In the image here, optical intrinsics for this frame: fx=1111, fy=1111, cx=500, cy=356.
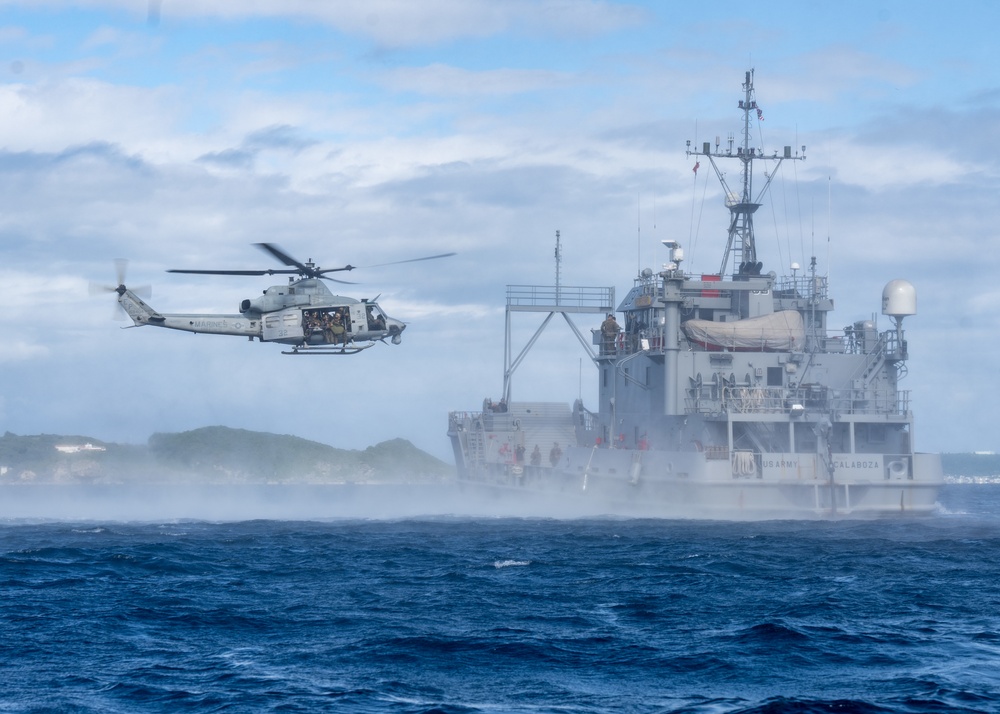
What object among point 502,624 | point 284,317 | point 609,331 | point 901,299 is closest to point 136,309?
point 284,317

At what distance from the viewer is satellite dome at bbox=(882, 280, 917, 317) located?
37.8m

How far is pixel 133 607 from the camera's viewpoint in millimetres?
18734

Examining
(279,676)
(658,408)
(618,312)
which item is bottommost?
(279,676)

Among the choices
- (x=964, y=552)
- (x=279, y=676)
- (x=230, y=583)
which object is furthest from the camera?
(x=964, y=552)

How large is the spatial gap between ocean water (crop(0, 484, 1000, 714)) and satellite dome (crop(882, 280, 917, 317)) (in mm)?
10347

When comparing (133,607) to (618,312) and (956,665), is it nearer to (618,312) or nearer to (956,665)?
(956,665)

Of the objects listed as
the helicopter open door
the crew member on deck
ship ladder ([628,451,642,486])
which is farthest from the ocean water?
the crew member on deck

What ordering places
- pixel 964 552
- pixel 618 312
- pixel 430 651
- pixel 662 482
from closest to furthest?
pixel 430 651 → pixel 964 552 → pixel 662 482 → pixel 618 312

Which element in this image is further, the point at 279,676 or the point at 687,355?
the point at 687,355

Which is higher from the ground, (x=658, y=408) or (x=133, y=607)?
(x=658, y=408)

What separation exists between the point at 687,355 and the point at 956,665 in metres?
23.9

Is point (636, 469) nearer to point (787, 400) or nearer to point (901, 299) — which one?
point (787, 400)

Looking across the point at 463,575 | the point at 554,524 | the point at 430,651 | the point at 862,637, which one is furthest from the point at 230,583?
the point at 554,524

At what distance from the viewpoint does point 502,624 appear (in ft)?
56.7
